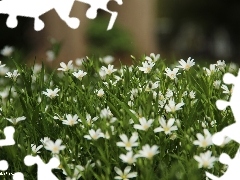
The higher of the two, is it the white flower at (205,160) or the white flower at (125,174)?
the white flower at (125,174)

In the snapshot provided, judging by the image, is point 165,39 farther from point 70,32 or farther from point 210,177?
point 210,177

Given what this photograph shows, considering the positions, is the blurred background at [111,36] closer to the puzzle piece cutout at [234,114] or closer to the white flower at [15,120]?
the white flower at [15,120]

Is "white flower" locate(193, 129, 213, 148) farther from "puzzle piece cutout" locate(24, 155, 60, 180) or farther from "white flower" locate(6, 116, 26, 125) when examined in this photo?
"white flower" locate(6, 116, 26, 125)

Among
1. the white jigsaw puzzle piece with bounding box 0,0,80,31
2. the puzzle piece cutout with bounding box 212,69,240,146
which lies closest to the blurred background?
the white jigsaw puzzle piece with bounding box 0,0,80,31

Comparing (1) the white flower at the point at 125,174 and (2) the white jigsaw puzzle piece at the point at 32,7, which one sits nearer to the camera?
(1) the white flower at the point at 125,174

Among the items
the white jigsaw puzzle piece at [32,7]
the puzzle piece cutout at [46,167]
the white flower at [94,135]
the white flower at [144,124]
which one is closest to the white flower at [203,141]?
the white flower at [144,124]

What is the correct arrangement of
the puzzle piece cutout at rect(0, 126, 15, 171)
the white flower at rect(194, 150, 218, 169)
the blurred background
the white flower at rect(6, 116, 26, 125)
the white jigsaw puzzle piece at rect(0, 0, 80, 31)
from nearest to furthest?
the white flower at rect(194, 150, 218, 169) < the puzzle piece cutout at rect(0, 126, 15, 171) < the white flower at rect(6, 116, 26, 125) < the white jigsaw puzzle piece at rect(0, 0, 80, 31) < the blurred background

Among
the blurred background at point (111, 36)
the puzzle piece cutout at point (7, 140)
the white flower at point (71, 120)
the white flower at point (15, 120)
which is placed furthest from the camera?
the blurred background at point (111, 36)

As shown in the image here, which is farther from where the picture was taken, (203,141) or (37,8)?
(37,8)

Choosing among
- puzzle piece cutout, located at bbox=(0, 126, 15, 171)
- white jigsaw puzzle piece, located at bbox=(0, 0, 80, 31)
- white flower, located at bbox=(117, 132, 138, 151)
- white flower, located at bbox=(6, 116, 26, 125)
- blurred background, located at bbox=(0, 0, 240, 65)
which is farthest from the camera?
blurred background, located at bbox=(0, 0, 240, 65)

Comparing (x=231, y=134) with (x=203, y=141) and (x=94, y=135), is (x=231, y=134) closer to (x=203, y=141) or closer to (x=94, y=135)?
(x=203, y=141)

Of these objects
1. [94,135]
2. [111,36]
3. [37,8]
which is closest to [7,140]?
[94,135]

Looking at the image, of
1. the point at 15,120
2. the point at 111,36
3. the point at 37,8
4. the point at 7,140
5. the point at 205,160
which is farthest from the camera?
the point at 111,36
